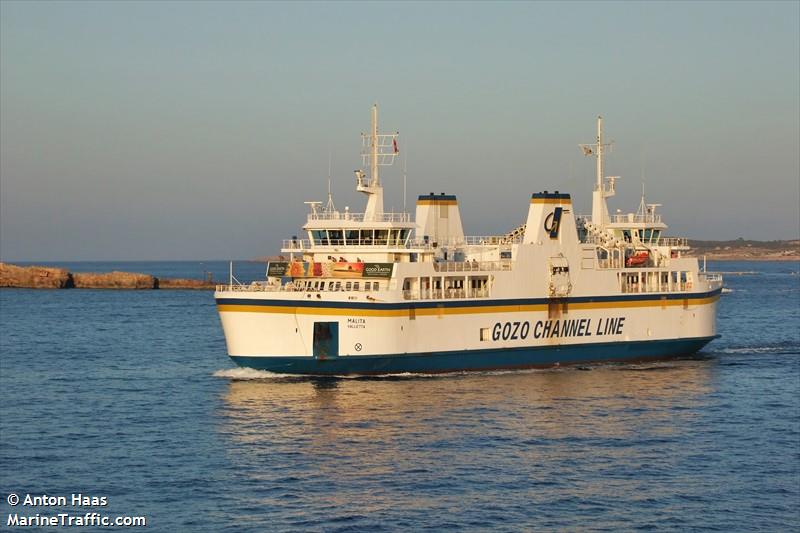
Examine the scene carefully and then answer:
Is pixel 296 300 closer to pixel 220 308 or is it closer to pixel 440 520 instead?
pixel 220 308

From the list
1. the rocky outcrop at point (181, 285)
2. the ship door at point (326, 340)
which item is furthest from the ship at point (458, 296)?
the rocky outcrop at point (181, 285)

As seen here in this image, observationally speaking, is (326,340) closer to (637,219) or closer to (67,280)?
(637,219)

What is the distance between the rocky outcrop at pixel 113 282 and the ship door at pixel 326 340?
100140mm

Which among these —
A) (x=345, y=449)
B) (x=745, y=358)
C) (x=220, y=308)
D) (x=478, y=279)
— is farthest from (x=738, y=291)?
(x=345, y=449)

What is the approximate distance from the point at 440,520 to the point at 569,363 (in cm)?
2508

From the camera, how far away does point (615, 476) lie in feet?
94.6

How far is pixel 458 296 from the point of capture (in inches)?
1816

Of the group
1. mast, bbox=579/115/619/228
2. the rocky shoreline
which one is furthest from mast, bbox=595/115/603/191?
the rocky shoreline

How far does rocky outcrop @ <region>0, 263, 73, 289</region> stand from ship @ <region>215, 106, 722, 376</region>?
94.3 metres

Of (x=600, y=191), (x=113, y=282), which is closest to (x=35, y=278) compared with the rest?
(x=113, y=282)

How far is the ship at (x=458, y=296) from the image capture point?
4259cm

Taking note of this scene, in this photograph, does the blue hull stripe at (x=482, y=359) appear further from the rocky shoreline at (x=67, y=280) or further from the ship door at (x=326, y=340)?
the rocky shoreline at (x=67, y=280)

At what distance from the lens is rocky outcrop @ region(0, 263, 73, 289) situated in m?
137

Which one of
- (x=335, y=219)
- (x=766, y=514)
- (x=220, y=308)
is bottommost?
(x=766, y=514)
